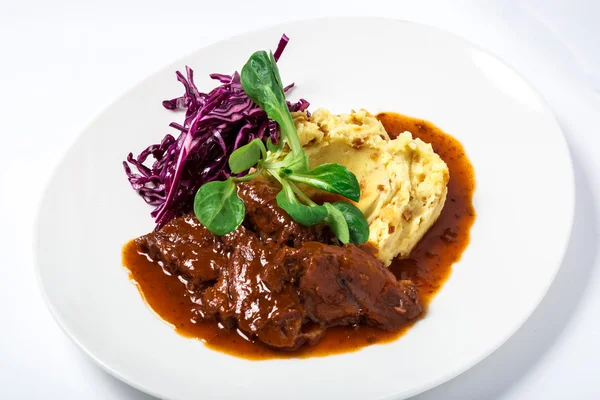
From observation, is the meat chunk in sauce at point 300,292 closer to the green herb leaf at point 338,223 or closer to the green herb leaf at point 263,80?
the green herb leaf at point 338,223

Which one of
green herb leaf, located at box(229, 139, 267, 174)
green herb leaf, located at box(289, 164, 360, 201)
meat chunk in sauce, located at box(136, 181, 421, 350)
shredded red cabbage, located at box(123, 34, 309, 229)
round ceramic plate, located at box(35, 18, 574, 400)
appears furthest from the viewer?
shredded red cabbage, located at box(123, 34, 309, 229)

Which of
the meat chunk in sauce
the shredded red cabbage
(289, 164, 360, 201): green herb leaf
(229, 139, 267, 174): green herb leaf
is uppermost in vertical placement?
the shredded red cabbage

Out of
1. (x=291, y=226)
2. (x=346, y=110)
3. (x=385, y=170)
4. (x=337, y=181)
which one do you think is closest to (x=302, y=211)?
(x=291, y=226)

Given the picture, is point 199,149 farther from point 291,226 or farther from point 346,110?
point 291,226

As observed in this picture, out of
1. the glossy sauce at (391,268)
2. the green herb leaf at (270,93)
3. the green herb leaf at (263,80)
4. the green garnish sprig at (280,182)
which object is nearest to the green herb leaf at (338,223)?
the green garnish sprig at (280,182)

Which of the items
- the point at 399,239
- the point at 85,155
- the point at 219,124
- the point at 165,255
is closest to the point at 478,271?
the point at 399,239

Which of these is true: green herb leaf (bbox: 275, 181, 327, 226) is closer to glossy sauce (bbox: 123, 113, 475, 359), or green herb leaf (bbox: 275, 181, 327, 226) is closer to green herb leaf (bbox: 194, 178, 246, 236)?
green herb leaf (bbox: 194, 178, 246, 236)

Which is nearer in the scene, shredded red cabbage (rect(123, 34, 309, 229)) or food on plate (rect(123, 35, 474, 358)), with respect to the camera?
food on plate (rect(123, 35, 474, 358))

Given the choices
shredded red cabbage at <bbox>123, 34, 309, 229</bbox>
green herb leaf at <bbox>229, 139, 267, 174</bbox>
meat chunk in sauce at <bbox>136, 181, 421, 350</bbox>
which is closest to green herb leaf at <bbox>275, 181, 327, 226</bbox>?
meat chunk in sauce at <bbox>136, 181, 421, 350</bbox>
